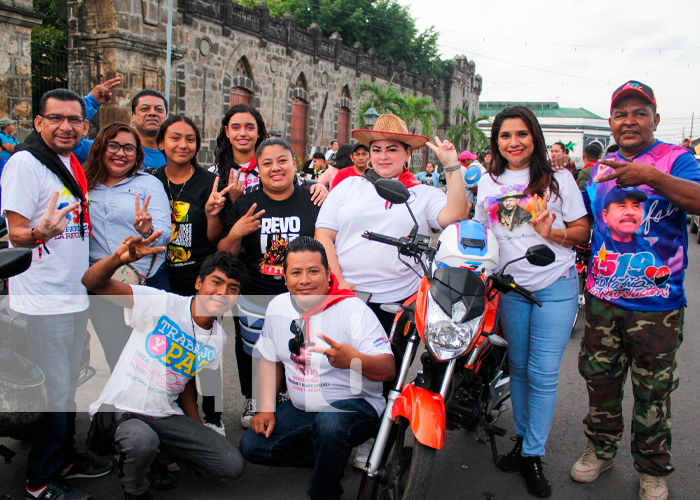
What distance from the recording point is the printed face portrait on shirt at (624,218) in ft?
8.92

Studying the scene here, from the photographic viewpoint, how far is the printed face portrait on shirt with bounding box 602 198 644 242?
272cm

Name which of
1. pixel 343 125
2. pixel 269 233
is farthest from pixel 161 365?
→ pixel 343 125

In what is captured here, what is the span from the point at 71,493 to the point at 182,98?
12.3 m

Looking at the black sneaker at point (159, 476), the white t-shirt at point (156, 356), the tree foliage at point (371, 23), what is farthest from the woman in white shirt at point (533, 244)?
the tree foliage at point (371, 23)

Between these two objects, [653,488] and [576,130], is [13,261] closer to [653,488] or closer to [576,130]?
[653,488]

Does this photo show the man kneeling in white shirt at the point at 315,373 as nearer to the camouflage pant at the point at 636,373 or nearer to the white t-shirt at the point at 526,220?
the white t-shirt at the point at 526,220

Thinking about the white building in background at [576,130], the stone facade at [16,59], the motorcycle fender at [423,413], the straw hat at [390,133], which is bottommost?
the motorcycle fender at [423,413]

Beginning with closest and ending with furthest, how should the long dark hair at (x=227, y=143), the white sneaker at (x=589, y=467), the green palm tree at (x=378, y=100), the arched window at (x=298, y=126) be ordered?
the white sneaker at (x=589, y=467) < the long dark hair at (x=227, y=143) < the arched window at (x=298, y=126) < the green palm tree at (x=378, y=100)

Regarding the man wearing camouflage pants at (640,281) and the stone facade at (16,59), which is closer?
the man wearing camouflage pants at (640,281)

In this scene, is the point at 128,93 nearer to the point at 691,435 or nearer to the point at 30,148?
the point at 30,148

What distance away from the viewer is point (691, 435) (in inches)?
140

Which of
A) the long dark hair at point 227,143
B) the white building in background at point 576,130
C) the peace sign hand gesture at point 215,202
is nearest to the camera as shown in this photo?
the peace sign hand gesture at point 215,202

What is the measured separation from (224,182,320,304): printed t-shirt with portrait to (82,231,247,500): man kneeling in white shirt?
19.4 inches

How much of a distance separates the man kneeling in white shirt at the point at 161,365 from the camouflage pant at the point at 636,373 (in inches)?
75.9
